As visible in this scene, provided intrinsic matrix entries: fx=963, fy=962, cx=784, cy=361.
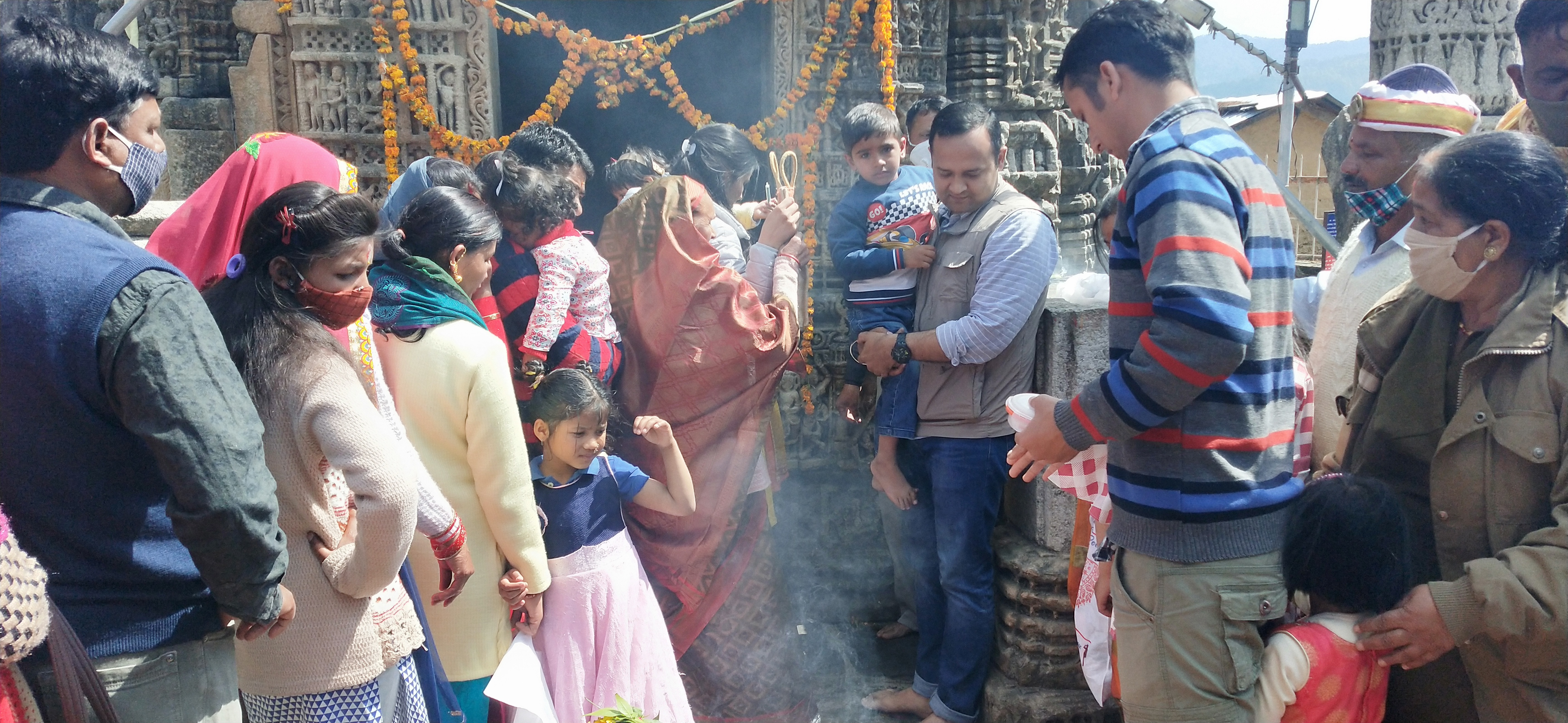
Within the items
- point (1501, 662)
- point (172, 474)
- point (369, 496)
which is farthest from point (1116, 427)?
point (172, 474)

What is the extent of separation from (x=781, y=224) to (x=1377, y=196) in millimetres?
1854

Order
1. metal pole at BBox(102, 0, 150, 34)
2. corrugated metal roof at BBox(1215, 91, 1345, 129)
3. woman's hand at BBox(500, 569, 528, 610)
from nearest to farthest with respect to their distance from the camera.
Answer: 1. woman's hand at BBox(500, 569, 528, 610)
2. metal pole at BBox(102, 0, 150, 34)
3. corrugated metal roof at BBox(1215, 91, 1345, 129)

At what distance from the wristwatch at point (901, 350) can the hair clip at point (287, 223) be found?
1874mm

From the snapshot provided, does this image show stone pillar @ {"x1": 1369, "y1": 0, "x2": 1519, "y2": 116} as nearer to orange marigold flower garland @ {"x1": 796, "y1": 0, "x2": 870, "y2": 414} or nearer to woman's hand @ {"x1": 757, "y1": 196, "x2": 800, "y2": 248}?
orange marigold flower garland @ {"x1": 796, "y1": 0, "x2": 870, "y2": 414}

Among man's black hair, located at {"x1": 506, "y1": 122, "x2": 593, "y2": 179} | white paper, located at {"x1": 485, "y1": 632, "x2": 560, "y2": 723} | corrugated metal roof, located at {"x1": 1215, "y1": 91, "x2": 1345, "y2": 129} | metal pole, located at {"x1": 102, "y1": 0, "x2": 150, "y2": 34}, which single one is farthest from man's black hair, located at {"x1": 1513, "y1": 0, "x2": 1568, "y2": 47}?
corrugated metal roof, located at {"x1": 1215, "y1": 91, "x2": 1345, "y2": 129}

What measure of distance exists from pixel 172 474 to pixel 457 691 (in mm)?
1301

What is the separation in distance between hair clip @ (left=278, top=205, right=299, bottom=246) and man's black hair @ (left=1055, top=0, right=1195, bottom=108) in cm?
162

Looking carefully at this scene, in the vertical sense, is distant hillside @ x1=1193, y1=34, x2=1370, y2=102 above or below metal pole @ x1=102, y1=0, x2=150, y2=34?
above

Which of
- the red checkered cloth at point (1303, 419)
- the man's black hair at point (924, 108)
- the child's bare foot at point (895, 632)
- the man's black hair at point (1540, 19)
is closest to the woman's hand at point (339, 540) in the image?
the red checkered cloth at point (1303, 419)

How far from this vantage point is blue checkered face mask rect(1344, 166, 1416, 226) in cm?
260

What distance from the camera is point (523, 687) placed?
2.48 metres

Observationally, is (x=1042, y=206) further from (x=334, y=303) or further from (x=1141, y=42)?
(x=334, y=303)

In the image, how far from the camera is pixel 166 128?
5629 mm

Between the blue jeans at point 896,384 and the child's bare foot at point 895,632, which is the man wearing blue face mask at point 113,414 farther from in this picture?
the child's bare foot at point 895,632
